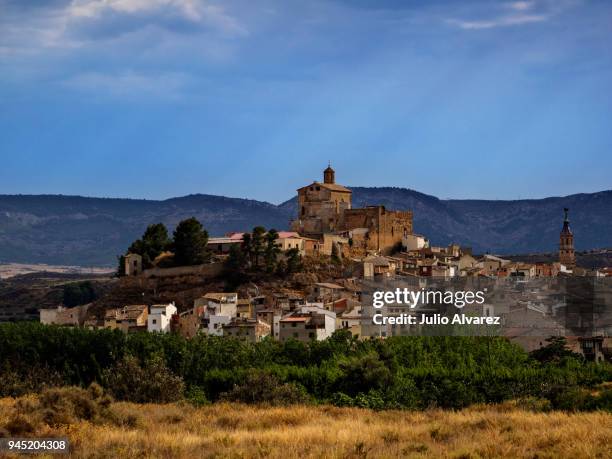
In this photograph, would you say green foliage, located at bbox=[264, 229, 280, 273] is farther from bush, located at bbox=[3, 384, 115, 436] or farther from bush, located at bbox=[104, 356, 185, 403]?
bush, located at bbox=[3, 384, 115, 436]

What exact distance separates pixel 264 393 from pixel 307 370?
5.83 m

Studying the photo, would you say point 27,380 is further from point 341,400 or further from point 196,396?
point 341,400

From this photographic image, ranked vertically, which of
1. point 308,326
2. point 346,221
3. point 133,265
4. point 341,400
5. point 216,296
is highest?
point 346,221

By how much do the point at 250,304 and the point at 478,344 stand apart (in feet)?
68.3

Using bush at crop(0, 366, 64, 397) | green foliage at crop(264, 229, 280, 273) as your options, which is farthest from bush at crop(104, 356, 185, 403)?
green foliage at crop(264, 229, 280, 273)

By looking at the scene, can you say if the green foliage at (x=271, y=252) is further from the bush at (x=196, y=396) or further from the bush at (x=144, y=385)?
the bush at (x=144, y=385)

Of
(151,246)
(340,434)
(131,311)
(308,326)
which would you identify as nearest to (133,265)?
(151,246)

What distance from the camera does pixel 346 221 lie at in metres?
72.1

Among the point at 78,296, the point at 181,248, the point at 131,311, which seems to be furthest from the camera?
the point at 78,296

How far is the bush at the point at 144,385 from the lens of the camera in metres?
29.0

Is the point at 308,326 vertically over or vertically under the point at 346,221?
under

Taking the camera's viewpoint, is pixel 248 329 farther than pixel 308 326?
Yes

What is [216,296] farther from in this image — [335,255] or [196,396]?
[196,396]

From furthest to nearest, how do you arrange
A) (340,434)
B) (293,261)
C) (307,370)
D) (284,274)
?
(284,274), (293,261), (307,370), (340,434)
